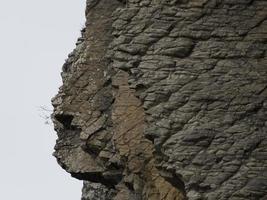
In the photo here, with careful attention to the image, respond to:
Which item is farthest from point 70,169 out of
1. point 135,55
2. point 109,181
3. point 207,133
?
point 207,133

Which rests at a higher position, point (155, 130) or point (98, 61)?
point (98, 61)

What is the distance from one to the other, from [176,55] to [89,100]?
12.7 feet

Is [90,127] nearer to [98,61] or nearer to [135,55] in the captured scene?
[98,61]

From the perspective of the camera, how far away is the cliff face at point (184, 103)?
15.5m

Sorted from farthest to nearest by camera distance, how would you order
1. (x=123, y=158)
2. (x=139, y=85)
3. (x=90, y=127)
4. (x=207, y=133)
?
(x=90, y=127), (x=123, y=158), (x=139, y=85), (x=207, y=133)

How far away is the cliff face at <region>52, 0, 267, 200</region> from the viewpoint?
1555 centimetres

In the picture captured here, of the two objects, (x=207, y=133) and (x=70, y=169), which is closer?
(x=207, y=133)

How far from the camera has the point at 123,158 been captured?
18250mm

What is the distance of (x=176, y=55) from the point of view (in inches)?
666

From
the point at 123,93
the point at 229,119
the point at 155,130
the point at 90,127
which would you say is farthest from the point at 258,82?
the point at 90,127

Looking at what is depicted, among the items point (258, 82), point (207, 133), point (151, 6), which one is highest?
point (151, 6)

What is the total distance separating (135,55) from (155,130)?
6.14ft

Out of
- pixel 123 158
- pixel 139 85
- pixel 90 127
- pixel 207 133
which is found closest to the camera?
pixel 207 133

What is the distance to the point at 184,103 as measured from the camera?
1628cm
